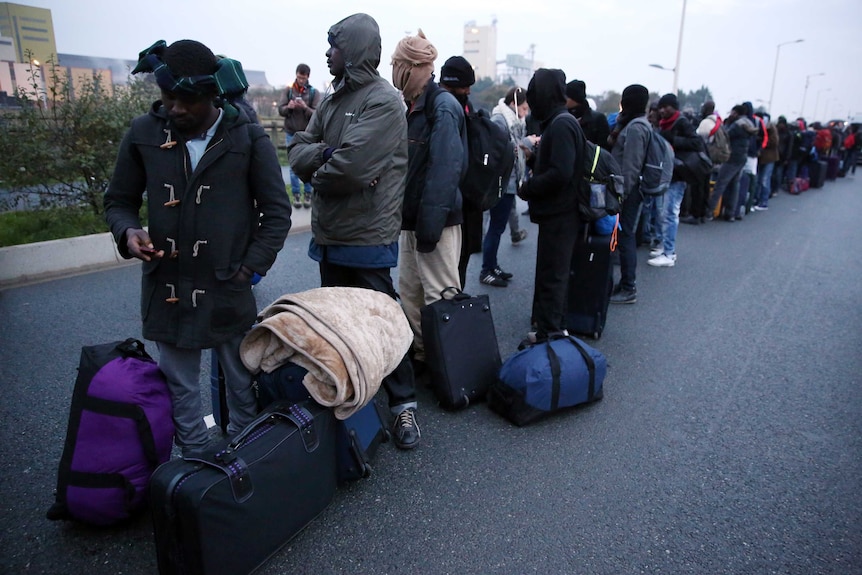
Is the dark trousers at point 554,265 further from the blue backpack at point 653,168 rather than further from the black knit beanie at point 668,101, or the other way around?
the black knit beanie at point 668,101

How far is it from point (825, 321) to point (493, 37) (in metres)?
84.4

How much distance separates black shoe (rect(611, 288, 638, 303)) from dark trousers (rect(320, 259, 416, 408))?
3.14 meters

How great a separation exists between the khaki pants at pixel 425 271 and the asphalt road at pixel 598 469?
61cm

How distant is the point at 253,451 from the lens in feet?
7.03

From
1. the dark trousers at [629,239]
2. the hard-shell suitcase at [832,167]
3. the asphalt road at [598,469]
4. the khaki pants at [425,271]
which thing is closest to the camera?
the asphalt road at [598,469]

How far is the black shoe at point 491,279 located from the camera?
598 centimetres

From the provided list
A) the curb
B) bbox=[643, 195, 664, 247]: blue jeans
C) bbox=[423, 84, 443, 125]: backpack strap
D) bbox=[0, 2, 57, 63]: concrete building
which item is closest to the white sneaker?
bbox=[643, 195, 664, 247]: blue jeans

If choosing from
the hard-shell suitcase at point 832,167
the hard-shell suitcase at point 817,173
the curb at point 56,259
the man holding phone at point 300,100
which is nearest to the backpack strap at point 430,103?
the curb at point 56,259

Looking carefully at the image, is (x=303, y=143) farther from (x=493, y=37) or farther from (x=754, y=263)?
(x=493, y=37)

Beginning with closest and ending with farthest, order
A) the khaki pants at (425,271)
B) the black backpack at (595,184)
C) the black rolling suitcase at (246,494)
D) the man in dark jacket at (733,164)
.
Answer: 1. the black rolling suitcase at (246,494)
2. the khaki pants at (425,271)
3. the black backpack at (595,184)
4. the man in dark jacket at (733,164)

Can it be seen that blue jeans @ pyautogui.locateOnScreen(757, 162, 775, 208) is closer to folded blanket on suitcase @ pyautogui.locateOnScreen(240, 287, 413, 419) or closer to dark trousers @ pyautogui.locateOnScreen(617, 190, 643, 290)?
dark trousers @ pyautogui.locateOnScreen(617, 190, 643, 290)

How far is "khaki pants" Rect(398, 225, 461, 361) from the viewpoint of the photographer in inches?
140

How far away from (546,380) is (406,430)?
2.76 ft

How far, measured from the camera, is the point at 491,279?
19.8 feet
